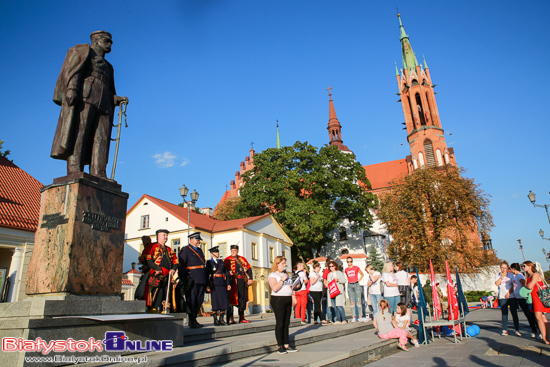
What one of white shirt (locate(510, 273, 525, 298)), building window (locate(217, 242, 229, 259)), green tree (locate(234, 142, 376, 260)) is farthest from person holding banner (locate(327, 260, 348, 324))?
green tree (locate(234, 142, 376, 260))

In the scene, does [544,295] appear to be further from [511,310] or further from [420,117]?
[420,117]

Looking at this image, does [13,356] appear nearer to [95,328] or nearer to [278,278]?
[95,328]

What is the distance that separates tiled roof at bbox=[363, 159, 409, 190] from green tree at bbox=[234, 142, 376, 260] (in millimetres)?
27581

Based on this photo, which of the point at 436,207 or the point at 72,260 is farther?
the point at 436,207

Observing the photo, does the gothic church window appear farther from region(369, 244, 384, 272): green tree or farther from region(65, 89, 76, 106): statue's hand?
region(65, 89, 76, 106): statue's hand

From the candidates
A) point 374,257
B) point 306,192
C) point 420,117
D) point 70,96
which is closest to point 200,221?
point 306,192

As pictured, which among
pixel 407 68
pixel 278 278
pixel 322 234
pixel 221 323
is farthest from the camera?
pixel 407 68

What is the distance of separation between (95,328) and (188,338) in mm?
2021

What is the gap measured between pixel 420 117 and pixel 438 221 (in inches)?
1249

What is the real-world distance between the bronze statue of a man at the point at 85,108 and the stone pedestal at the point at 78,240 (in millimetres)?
550

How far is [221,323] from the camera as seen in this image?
8.32m

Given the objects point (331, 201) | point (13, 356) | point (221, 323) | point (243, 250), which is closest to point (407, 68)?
point (331, 201)

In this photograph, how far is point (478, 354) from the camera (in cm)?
623

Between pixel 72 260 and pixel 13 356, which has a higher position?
pixel 72 260
